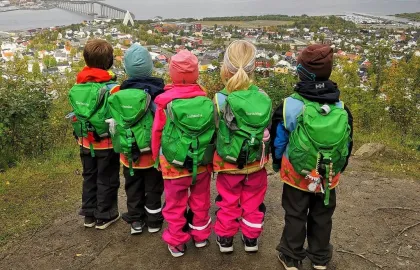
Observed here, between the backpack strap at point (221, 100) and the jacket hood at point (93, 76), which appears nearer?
the backpack strap at point (221, 100)

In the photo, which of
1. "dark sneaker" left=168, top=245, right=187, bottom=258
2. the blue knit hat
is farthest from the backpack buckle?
"dark sneaker" left=168, top=245, right=187, bottom=258

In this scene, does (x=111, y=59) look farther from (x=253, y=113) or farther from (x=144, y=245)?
(x=144, y=245)

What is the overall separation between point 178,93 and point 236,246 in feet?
4.31

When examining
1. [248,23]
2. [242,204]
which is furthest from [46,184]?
[248,23]

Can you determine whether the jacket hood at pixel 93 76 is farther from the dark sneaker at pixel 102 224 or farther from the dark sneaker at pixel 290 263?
the dark sneaker at pixel 290 263

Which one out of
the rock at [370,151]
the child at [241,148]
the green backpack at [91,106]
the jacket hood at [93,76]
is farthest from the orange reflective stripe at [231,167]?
the rock at [370,151]

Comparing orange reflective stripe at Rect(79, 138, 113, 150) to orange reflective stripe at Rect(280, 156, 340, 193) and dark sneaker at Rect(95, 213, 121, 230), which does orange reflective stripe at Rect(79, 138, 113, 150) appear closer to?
dark sneaker at Rect(95, 213, 121, 230)

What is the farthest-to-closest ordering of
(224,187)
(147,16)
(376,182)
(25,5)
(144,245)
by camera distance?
(25,5), (147,16), (376,182), (144,245), (224,187)

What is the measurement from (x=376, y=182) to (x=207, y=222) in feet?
7.75

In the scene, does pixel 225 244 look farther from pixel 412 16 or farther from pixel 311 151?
pixel 412 16

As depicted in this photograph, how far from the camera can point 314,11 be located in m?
54.4

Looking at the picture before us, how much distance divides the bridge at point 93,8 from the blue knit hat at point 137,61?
45.5 m

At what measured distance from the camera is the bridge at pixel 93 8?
47.5 m

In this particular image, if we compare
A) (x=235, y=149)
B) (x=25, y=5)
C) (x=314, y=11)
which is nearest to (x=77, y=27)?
(x=25, y=5)
